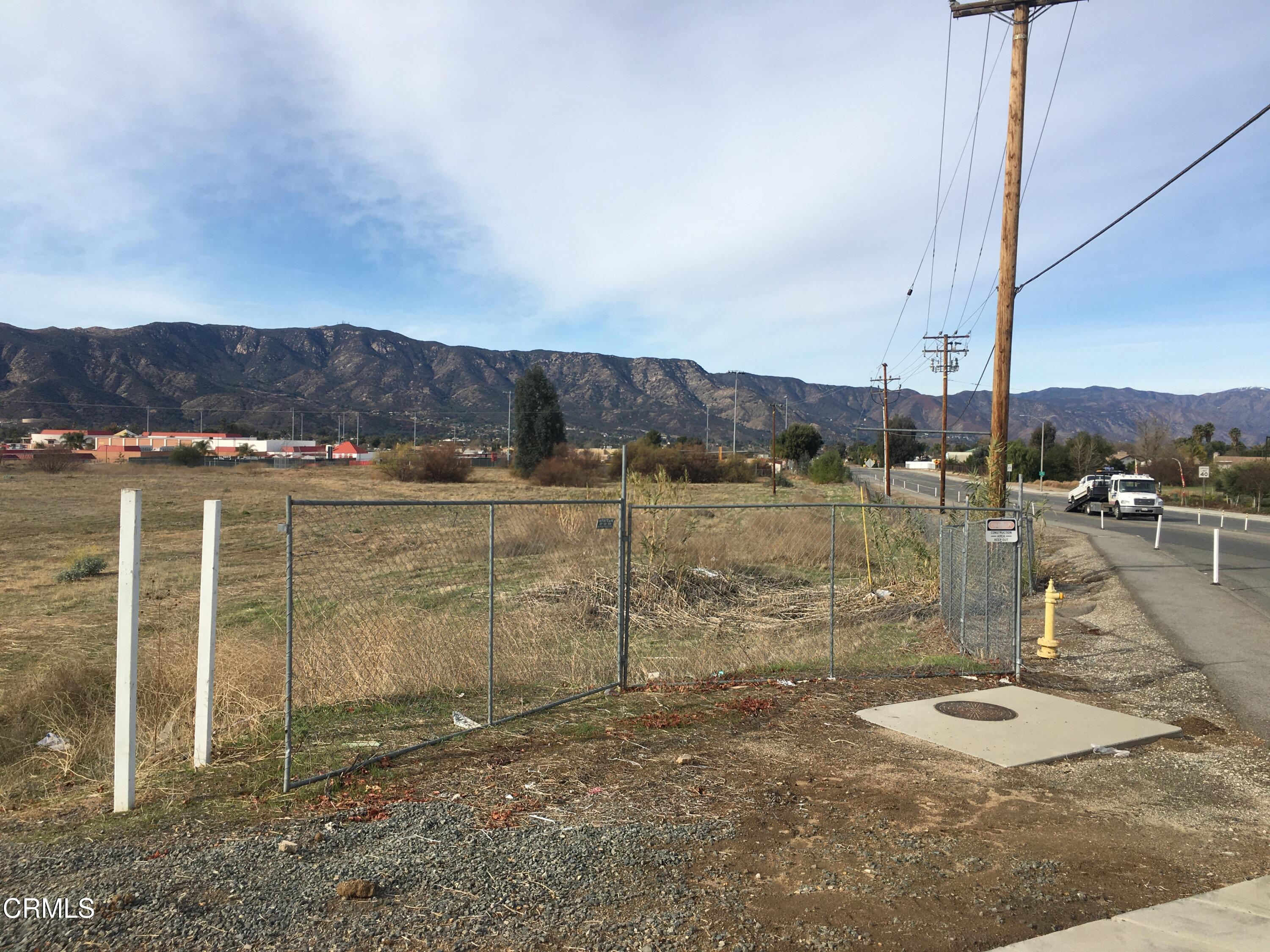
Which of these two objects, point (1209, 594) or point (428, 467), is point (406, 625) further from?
point (428, 467)

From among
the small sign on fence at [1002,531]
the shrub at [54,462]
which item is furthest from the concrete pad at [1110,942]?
the shrub at [54,462]

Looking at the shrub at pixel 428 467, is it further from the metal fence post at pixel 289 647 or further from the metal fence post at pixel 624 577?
the metal fence post at pixel 289 647

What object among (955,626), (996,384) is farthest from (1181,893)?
(996,384)

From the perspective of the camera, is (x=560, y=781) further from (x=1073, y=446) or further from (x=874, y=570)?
(x=1073, y=446)

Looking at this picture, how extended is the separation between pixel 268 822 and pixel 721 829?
2.85 meters

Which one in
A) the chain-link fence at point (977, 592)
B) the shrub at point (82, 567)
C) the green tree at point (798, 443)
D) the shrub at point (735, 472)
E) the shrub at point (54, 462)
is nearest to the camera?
the chain-link fence at point (977, 592)

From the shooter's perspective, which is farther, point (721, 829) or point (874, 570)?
point (874, 570)

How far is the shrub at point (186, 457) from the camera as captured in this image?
79062 millimetres

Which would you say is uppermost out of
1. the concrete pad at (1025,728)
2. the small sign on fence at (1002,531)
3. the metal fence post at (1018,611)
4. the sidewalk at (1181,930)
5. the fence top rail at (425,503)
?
the fence top rail at (425,503)

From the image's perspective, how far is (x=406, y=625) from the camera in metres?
8.74

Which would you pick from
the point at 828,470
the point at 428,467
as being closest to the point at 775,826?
Result: the point at 428,467

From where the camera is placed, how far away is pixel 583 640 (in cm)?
1298

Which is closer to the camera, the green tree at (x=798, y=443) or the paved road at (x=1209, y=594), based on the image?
the paved road at (x=1209, y=594)

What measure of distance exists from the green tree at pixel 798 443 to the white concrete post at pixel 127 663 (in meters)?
93.9
